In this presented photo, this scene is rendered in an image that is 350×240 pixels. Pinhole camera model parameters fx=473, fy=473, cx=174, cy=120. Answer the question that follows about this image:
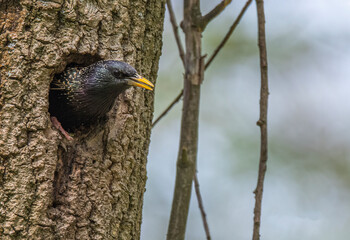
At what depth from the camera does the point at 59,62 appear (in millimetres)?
2684

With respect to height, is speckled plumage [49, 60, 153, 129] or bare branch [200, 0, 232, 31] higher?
bare branch [200, 0, 232, 31]

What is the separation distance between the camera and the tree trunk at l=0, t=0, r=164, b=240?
Answer: 2418mm

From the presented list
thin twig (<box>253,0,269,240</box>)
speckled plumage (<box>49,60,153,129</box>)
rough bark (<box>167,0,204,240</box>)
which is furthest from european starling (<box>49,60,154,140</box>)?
thin twig (<box>253,0,269,240</box>)

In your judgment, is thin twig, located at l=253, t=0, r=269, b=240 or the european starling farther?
thin twig, located at l=253, t=0, r=269, b=240

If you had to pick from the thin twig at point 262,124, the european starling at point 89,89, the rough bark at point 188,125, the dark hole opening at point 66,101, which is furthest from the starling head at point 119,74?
the thin twig at point 262,124

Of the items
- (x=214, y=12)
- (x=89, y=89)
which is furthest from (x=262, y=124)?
(x=89, y=89)

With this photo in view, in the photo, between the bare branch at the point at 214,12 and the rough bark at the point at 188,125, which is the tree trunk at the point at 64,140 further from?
the bare branch at the point at 214,12

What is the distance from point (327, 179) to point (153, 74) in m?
4.00

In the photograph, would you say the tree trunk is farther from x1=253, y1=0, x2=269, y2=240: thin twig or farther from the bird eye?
x1=253, y1=0, x2=269, y2=240: thin twig

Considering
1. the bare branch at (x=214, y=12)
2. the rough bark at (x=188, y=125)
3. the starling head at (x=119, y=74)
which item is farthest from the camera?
the bare branch at (x=214, y=12)

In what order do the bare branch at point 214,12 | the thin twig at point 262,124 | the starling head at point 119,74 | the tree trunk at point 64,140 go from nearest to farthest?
the tree trunk at point 64,140 < the starling head at point 119,74 < the thin twig at point 262,124 < the bare branch at point 214,12

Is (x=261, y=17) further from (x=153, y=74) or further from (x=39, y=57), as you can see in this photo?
(x=39, y=57)

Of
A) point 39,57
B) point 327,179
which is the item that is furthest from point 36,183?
point 327,179

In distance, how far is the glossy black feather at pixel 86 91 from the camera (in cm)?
290
